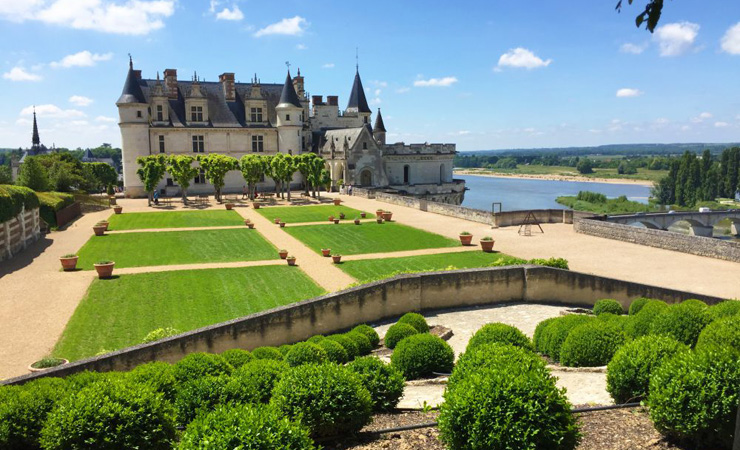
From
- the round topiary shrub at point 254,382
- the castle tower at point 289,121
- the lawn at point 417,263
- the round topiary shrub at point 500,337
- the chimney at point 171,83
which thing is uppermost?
the chimney at point 171,83

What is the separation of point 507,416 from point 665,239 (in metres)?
26.0

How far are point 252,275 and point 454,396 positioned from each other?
18132mm

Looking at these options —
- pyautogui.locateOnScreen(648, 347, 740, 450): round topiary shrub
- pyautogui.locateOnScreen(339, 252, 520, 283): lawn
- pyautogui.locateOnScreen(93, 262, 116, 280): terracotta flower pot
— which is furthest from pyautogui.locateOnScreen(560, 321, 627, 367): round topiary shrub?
pyautogui.locateOnScreen(93, 262, 116, 280): terracotta flower pot

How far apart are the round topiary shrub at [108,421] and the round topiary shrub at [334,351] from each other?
551cm

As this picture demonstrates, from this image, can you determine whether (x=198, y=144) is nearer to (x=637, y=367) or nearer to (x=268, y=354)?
(x=268, y=354)

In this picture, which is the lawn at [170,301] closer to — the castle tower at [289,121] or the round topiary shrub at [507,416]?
the round topiary shrub at [507,416]

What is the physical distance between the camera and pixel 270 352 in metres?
11.8

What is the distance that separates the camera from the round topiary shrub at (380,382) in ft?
27.6

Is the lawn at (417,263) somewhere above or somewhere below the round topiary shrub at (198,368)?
below

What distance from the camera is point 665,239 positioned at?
28.2 metres

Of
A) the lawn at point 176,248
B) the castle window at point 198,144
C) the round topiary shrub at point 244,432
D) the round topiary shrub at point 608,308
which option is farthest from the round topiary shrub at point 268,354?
the castle window at point 198,144

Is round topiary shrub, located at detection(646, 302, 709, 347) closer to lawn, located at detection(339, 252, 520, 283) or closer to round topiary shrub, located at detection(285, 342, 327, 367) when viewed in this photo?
round topiary shrub, located at detection(285, 342, 327, 367)

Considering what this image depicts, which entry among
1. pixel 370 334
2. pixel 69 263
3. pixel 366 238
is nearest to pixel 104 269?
pixel 69 263

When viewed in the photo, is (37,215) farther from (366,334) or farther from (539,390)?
(539,390)
